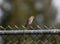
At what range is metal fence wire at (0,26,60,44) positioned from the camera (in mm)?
3693

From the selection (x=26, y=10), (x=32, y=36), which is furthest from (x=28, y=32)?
(x=26, y=10)

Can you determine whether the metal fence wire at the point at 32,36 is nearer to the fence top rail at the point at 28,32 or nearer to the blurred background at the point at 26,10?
the fence top rail at the point at 28,32

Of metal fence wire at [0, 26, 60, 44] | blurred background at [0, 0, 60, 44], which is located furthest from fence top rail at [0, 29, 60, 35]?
blurred background at [0, 0, 60, 44]

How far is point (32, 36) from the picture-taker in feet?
13.4

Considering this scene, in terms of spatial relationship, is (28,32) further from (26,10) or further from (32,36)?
(26,10)

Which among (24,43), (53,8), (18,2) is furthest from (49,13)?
(24,43)

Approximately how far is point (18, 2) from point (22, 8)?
0.58 meters

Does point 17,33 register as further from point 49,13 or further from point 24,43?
point 49,13

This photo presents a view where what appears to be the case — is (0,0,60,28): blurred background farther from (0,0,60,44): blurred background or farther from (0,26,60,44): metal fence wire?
(0,26,60,44): metal fence wire

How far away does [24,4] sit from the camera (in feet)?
59.7

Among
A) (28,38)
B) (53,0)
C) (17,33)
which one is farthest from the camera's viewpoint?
(53,0)

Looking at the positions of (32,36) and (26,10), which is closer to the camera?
(32,36)

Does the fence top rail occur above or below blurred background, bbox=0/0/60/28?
above

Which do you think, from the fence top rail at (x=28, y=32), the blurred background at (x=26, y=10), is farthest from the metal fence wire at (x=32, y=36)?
the blurred background at (x=26, y=10)
